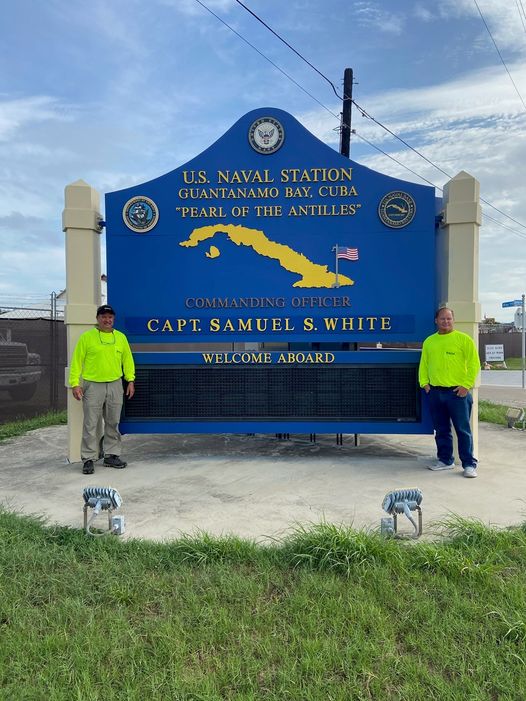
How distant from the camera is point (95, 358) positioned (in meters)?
6.08

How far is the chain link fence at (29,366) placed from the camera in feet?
32.5

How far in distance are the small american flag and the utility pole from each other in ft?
35.2

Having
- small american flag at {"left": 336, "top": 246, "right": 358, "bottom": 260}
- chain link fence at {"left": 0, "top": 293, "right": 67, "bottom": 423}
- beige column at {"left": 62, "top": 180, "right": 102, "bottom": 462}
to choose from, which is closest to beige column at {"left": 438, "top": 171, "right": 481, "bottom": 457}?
small american flag at {"left": 336, "top": 246, "right": 358, "bottom": 260}

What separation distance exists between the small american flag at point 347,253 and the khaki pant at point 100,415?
2964 mm

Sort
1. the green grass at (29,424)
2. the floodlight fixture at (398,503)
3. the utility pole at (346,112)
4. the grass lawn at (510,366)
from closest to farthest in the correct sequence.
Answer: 1. the floodlight fixture at (398,503)
2. the green grass at (29,424)
3. the utility pole at (346,112)
4. the grass lawn at (510,366)

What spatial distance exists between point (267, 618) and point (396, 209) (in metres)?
4.96

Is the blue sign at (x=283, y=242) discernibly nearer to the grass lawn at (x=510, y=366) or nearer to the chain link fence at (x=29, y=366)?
the chain link fence at (x=29, y=366)

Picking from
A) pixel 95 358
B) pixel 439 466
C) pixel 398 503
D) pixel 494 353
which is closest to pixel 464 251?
pixel 439 466

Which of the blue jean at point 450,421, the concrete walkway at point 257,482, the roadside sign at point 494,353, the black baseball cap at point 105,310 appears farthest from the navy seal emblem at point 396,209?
the roadside sign at point 494,353

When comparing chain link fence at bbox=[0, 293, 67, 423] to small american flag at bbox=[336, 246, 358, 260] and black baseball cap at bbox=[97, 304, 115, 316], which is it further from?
small american flag at bbox=[336, 246, 358, 260]

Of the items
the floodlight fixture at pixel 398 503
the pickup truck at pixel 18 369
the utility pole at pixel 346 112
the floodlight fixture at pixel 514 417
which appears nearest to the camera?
the floodlight fixture at pixel 398 503

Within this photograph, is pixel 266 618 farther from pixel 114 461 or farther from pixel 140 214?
pixel 140 214

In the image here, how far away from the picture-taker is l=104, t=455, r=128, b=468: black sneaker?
6.22m

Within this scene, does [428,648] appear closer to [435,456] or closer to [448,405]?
[448,405]
